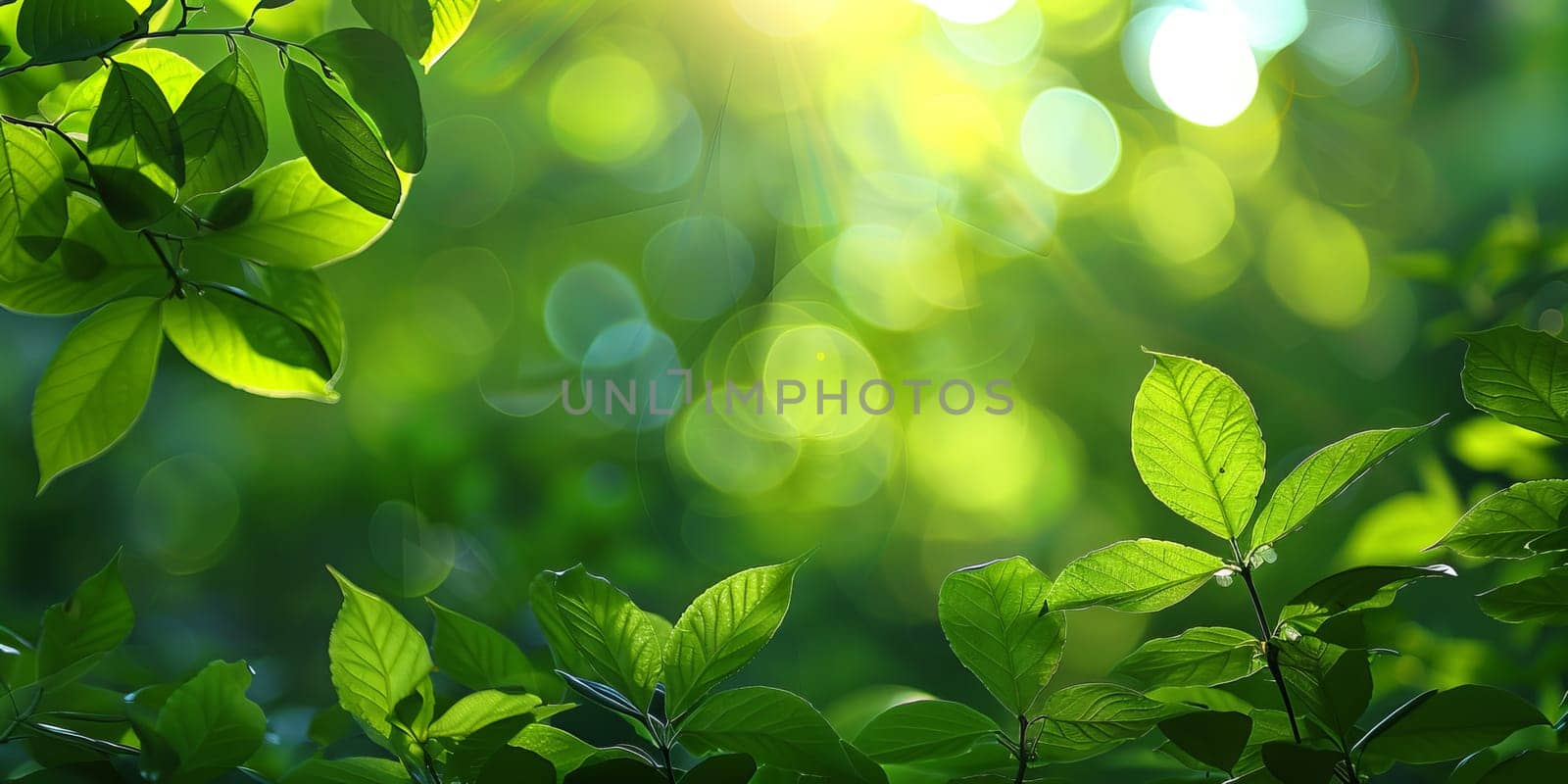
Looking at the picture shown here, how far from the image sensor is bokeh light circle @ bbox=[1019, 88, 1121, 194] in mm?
830

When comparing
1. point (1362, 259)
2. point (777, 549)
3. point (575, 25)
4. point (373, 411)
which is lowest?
point (777, 549)

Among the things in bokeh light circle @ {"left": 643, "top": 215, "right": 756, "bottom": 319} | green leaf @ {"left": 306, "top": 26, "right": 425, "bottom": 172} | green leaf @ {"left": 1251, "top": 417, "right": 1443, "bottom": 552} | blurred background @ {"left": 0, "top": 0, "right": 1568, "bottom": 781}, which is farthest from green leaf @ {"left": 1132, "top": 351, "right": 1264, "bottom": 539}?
bokeh light circle @ {"left": 643, "top": 215, "right": 756, "bottom": 319}

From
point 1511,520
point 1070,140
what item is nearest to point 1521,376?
point 1511,520

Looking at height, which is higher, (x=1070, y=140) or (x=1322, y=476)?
(x=1070, y=140)

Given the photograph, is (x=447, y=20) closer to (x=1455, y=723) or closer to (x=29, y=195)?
(x=29, y=195)

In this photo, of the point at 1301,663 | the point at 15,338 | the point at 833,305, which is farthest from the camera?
the point at 833,305

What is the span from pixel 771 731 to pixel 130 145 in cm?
12

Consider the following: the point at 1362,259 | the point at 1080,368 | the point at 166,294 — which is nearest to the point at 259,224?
the point at 166,294

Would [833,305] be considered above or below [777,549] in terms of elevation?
above

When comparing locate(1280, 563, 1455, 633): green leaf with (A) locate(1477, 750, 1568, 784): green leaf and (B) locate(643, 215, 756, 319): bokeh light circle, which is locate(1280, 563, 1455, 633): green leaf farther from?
(B) locate(643, 215, 756, 319): bokeh light circle

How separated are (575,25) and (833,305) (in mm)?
323

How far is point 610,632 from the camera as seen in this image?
0.13 metres

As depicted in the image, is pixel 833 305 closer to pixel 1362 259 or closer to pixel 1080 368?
pixel 1080 368

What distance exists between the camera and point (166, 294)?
151mm
